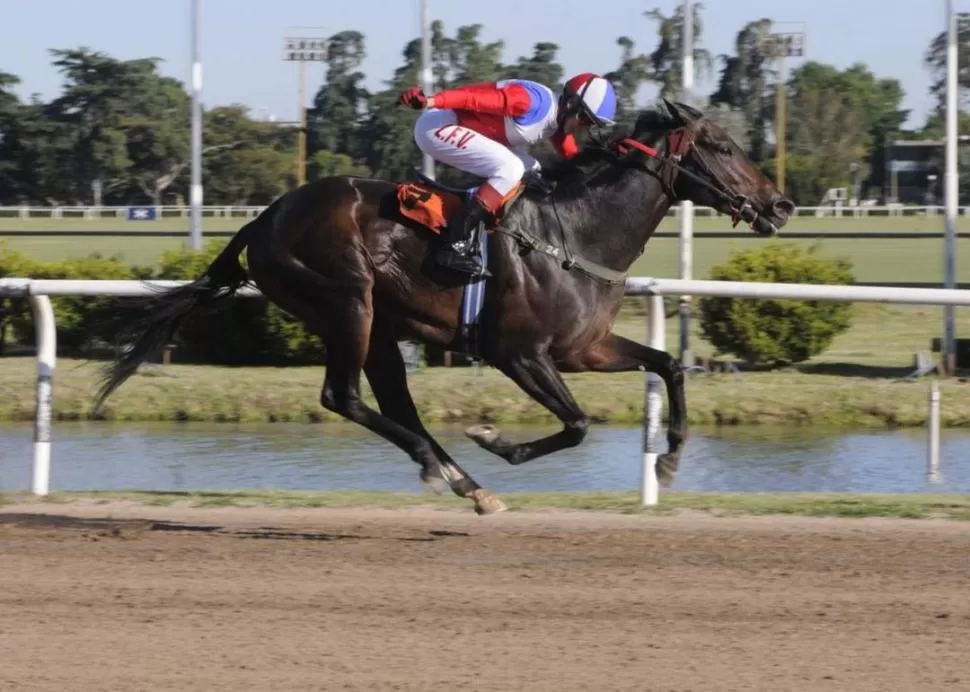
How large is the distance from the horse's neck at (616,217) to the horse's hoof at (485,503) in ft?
3.27

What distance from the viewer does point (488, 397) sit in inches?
447

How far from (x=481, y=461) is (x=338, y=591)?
4.56 m

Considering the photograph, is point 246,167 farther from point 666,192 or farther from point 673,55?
point 666,192

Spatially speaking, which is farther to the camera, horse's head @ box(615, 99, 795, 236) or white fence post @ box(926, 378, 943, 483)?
white fence post @ box(926, 378, 943, 483)

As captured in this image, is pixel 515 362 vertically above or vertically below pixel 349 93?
below

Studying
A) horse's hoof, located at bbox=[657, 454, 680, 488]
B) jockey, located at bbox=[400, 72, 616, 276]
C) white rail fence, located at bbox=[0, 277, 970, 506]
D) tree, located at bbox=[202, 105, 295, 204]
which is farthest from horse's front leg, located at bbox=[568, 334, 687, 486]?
tree, located at bbox=[202, 105, 295, 204]

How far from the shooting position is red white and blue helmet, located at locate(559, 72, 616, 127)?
5.98 meters

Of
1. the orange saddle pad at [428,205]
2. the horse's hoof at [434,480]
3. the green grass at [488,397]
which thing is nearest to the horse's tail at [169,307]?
the orange saddle pad at [428,205]

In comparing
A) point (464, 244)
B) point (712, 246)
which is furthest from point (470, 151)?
point (712, 246)

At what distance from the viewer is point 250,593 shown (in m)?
4.74

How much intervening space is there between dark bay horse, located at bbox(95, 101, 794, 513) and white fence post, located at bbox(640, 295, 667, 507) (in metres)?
0.17

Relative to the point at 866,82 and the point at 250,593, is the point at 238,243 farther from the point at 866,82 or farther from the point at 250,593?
the point at 866,82

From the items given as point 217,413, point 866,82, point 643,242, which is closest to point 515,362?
point 643,242

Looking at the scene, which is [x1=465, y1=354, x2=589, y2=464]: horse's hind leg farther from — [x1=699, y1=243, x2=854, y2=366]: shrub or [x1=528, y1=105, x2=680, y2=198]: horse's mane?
[x1=699, y1=243, x2=854, y2=366]: shrub
